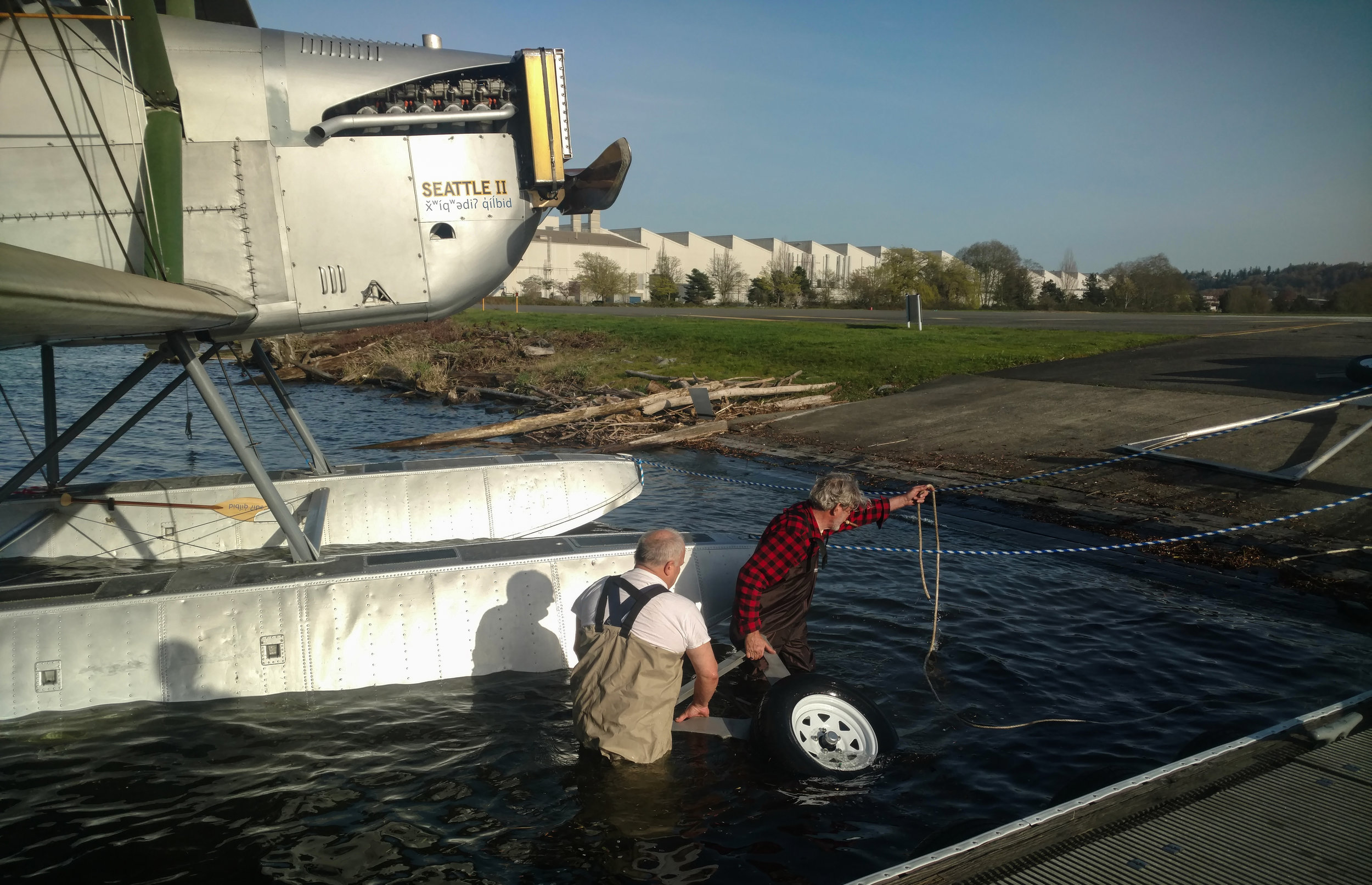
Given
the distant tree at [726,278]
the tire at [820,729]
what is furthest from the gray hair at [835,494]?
the distant tree at [726,278]

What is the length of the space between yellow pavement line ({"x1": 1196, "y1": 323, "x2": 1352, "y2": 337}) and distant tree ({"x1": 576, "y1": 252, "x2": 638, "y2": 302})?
5973 cm

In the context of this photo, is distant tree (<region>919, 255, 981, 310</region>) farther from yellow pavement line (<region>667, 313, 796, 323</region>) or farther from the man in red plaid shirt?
the man in red plaid shirt

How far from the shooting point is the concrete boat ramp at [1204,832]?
346 centimetres

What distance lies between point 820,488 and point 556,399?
48.7ft

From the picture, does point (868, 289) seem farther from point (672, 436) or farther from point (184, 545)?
point (184, 545)

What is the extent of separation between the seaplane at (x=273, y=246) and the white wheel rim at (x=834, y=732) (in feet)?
6.86

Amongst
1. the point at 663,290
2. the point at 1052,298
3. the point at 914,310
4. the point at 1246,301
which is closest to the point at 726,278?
the point at 663,290

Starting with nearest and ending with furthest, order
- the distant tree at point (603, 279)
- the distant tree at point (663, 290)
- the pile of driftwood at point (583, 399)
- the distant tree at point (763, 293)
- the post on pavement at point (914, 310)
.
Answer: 1. the pile of driftwood at point (583, 399)
2. the post on pavement at point (914, 310)
3. the distant tree at point (763, 293)
4. the distant tree at point (603, 279)
5. the distant tree at point (663, 290)

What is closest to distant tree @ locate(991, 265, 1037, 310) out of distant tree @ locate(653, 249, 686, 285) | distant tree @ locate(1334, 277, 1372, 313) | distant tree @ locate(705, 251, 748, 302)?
distant tree @ locate(705, 251, 748, 302)

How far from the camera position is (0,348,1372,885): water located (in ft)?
14.0

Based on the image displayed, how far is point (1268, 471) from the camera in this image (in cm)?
1081

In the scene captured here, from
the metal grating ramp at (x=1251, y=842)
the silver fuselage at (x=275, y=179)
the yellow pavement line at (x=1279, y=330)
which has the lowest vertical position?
the metal grating ramp at (x=1251, y=842)

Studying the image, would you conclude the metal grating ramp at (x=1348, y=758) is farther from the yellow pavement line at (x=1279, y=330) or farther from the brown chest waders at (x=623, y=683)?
the yellow pavement line at (x=1279, y=330)

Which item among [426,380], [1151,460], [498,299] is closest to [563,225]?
[498,299]
